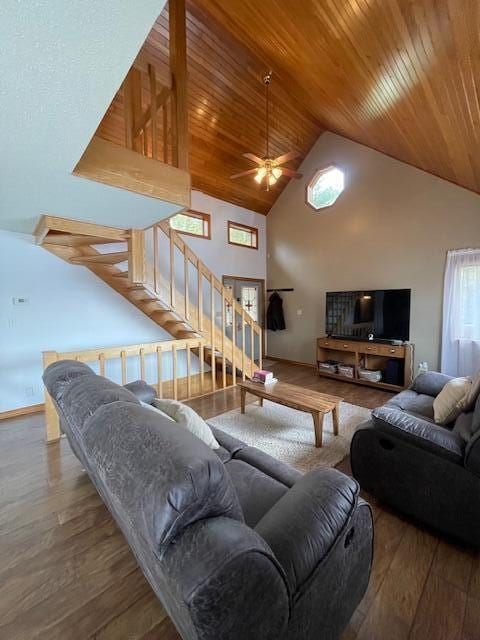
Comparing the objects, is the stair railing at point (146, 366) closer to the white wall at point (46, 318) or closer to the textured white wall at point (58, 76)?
the white wall at point (46, 318)

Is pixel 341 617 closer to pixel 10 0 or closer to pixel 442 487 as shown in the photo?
pixel 442 487

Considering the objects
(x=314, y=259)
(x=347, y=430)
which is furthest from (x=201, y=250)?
(x=347, y=430)

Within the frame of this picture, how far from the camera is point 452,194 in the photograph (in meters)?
3.94

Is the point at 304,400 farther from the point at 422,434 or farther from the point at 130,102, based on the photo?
the point at 130,102

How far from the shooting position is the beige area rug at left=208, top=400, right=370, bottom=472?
240 centimetres

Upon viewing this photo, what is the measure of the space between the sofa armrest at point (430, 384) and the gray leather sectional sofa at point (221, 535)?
193 cm

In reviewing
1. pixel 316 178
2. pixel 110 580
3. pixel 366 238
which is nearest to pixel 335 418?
pixel 110 580

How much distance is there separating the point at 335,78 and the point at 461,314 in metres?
3.43

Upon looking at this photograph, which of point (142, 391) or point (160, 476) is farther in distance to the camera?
point (142, 391)

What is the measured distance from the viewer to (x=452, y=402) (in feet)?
6.24

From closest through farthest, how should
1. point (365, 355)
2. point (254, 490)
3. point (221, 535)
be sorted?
point (221, 535)
point (254, 490)
point (365, 355)

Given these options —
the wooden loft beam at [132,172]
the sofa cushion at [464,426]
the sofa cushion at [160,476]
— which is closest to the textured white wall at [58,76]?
the wooden loft beam at [132,172]

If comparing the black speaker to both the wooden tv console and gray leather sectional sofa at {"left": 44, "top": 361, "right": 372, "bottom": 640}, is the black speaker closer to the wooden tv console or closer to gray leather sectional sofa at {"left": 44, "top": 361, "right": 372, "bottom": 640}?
the wooden tv console

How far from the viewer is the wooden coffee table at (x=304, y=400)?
252 centimetres
